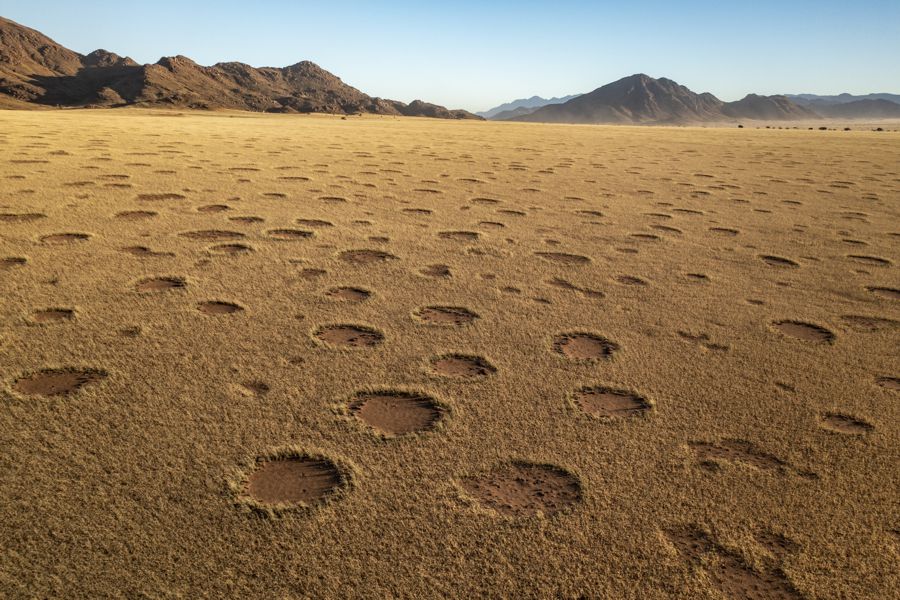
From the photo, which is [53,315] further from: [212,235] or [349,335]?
[212,235]

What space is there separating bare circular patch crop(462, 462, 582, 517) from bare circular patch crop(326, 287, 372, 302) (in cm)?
154

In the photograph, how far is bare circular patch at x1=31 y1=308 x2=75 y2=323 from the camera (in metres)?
2.42

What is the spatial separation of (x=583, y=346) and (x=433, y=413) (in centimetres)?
91

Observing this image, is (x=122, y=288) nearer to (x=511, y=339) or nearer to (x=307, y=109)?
(x=511, y=339)

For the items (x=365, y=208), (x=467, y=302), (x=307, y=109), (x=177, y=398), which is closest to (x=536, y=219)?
(x=365, y=208)

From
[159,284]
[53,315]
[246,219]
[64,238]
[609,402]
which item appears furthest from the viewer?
[246,219]

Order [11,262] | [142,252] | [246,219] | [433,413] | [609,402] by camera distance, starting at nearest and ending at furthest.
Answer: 1. [433,413]
2. [609,402]
3. [11,262]
4. [142,252]
5. [246,219]

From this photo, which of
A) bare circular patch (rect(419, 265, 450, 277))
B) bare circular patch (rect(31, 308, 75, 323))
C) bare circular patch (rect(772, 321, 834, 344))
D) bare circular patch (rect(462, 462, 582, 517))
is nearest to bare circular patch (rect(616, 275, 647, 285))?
bare circular patch (rect(772, 321, 834, 344))

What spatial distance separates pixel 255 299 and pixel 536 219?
3.13 m

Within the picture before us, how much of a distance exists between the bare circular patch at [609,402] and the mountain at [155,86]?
6692 centimetres

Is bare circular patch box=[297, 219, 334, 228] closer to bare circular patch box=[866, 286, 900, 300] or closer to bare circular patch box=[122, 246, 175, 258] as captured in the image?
bare circular patch box=[122, 246, 175, 258]

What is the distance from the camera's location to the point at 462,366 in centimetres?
230

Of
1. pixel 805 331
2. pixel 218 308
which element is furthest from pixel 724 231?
pixel 218 308

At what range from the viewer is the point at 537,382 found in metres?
2.17
